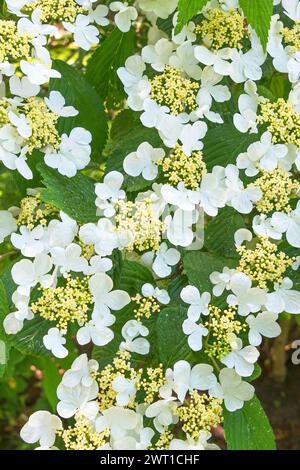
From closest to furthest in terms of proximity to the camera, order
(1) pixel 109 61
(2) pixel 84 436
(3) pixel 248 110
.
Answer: (2) pixel 84 436 < (3) pixel 248 110 < (1) pixel 109 61

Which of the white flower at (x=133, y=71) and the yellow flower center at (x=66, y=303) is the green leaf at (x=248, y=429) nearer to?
the yellow flower center at (x=66, y=303)

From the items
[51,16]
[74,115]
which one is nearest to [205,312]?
[74,115]

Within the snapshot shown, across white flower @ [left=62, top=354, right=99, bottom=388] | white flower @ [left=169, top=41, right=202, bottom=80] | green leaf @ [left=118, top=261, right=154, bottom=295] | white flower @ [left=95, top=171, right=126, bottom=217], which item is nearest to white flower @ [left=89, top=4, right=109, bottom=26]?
white flower @ [left=169, top=41, right=202, bottom=80]

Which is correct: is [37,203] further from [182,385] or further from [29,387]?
[29,387]

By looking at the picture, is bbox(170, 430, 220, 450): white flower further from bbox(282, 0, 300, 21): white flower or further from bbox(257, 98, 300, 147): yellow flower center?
bbox(282, 0, 300, 21): white flower

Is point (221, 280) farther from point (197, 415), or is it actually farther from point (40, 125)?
point (40, 125)

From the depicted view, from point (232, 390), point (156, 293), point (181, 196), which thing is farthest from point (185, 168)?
point (232, 390)

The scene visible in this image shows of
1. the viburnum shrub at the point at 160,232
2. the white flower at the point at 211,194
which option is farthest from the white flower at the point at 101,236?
the white flower at the point at 211,194
